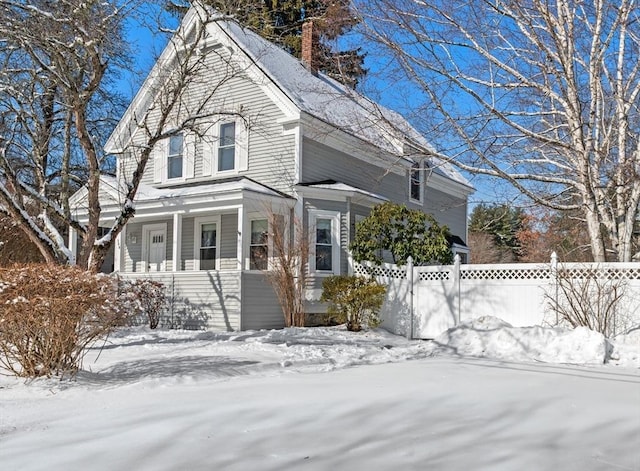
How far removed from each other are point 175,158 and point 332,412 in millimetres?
13931

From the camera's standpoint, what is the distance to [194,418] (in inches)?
184

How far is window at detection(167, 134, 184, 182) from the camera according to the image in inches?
680

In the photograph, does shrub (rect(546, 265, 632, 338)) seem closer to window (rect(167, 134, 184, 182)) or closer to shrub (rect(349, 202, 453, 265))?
shrub (rect(349, 202, 453, 265))

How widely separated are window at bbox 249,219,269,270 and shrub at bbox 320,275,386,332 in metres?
2.27

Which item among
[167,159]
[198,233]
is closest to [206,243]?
[198,233]

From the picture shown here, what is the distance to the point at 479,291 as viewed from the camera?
1216 cm

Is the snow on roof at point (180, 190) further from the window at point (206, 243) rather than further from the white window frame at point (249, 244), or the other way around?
the window at point (206, 243)

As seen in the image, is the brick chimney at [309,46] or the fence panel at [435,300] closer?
the fence panel at [435,300]

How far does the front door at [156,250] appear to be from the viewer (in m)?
17.2

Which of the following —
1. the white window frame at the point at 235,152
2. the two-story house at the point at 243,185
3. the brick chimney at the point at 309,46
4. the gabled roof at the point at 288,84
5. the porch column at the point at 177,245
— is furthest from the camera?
the brick chimney at the point at 309,46

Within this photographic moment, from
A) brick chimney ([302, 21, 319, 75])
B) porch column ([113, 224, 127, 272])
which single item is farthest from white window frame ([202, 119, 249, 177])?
brick chimney ([302, 21, 319, 75])

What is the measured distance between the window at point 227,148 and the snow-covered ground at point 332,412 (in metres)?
8.70

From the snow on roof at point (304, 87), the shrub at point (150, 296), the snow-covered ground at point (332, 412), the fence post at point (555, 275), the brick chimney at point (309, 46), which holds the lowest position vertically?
the snow-covered ground at point (332, 412)

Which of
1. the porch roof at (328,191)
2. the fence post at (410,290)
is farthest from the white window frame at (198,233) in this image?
the fence post at (410,290)
